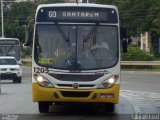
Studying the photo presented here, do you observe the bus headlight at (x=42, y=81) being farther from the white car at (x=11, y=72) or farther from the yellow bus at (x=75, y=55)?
the white car at (x=11, y=72)

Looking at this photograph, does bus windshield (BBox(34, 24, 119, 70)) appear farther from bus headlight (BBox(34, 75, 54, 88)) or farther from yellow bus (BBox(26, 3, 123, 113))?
bus headlight (BBox(34, 75, 54, 88))

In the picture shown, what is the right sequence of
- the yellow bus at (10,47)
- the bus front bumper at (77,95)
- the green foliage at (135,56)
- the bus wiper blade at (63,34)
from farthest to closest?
the green foliage at (135,56) → the yellow bus at (10,47) → the bus wiper blade at (63,34) → the bus front bumper at (77,95)

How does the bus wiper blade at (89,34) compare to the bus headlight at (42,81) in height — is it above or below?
above

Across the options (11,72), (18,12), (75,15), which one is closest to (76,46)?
(75,15)

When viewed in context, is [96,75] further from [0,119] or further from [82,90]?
[0,119]

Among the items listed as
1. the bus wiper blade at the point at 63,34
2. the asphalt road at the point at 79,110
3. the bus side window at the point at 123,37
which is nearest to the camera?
the asphalt road at the point at 79,110

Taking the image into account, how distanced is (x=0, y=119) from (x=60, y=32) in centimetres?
318

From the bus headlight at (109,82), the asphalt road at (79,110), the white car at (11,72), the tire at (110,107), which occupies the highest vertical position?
the bus headlight at (109,82)

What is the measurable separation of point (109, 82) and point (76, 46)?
142cm

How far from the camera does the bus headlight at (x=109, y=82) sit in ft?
53.9

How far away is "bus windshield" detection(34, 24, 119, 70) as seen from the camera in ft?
54.9

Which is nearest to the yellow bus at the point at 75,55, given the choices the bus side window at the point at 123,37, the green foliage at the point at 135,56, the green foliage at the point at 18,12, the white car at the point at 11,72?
the bus side window at the point at 123,37

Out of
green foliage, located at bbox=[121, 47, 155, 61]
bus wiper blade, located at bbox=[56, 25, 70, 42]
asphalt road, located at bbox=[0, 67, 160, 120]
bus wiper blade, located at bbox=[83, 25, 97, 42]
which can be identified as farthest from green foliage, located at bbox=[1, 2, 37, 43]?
bus wiper blade, located at bbox=[83, 25, 97, 42]

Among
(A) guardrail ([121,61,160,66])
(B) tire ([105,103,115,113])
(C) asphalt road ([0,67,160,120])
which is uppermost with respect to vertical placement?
(B) tire ([105,103,115,113])
